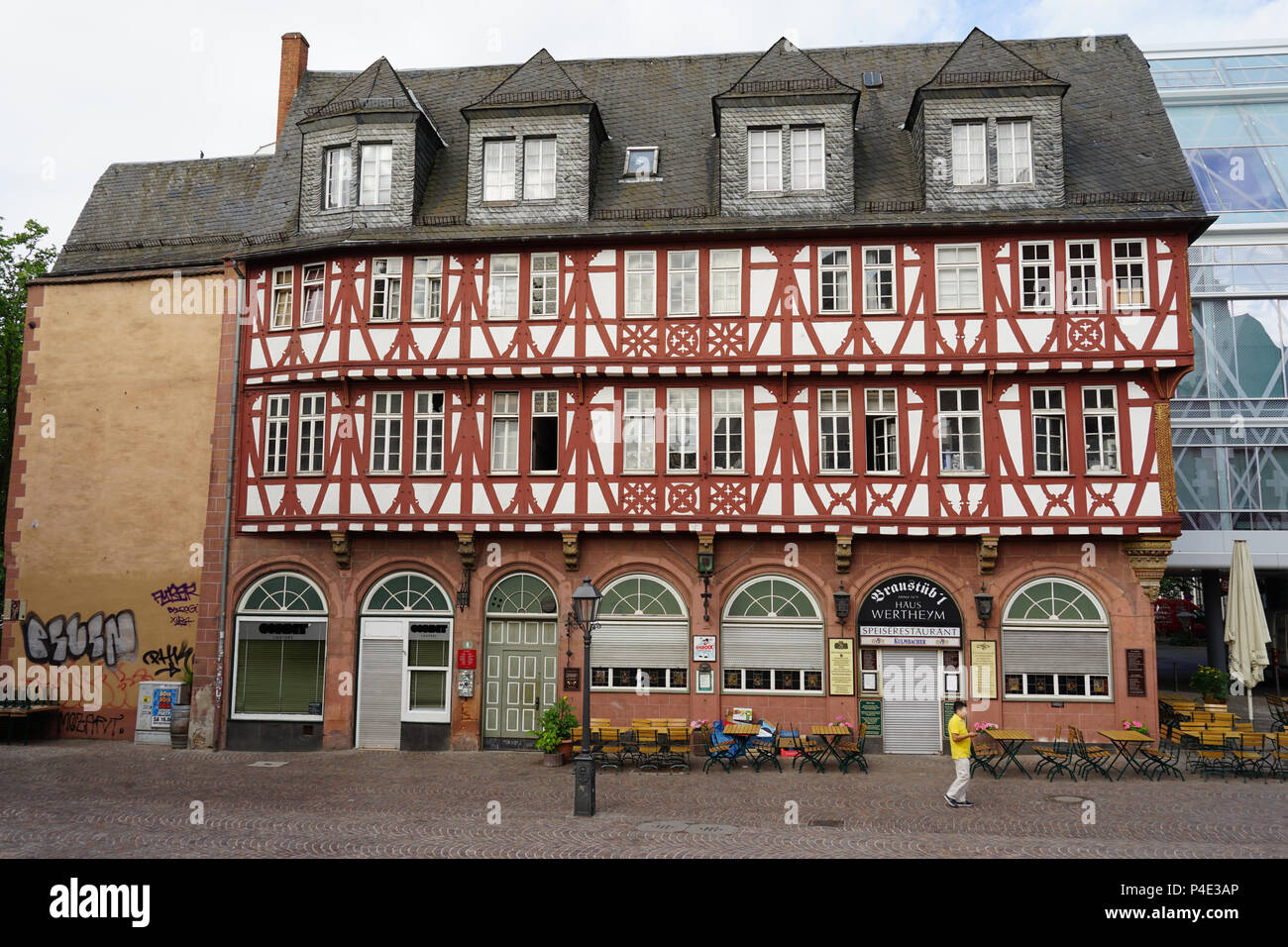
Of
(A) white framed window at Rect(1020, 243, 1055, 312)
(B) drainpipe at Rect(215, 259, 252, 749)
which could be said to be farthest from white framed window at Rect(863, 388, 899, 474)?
(B) drainpipe at Rect(215, 259, 252, 749)

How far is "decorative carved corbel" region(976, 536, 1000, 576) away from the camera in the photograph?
18844mm

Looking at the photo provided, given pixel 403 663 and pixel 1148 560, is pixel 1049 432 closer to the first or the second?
pixel 1148 560

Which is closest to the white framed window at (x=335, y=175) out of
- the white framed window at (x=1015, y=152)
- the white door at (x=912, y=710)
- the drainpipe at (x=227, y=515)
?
the drainpipe at (x=227, y=515)

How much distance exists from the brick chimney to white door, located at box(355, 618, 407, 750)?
12292 mm

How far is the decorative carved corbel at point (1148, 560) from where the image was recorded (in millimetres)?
18688

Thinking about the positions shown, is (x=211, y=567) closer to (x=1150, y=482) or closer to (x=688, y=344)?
(x=688, y=344)

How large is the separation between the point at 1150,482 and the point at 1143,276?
12.8ft

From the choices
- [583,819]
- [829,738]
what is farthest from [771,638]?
[583,819]

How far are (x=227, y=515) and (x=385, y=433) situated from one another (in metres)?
3.85

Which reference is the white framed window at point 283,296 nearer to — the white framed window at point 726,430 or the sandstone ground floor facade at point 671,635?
the sandstone ground floor facade at point 671,635

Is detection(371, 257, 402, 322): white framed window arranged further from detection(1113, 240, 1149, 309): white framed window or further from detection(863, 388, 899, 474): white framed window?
detection(1113, 240, 1149, 309): white framed window

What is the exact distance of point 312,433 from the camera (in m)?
20.8

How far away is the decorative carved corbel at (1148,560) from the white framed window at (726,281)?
864cm

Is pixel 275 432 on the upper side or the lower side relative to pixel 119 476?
upper
